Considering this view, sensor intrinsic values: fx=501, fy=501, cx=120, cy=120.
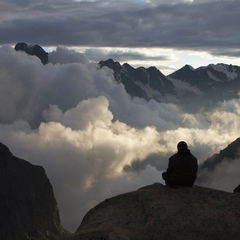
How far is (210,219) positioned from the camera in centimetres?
2739

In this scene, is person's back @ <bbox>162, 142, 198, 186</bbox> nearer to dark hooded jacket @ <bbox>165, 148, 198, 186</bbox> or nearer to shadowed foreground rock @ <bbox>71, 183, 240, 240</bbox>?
dark hooded jacket @ <bbox>165, 148, 198, 186</bbox>

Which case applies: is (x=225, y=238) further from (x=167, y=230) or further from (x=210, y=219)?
(x=167, y=230)

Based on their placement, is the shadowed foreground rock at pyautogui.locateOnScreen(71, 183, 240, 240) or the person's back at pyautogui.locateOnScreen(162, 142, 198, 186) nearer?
the shadowed foreground rock at pyautogui.locateOnScreen(71, 183, 240, 240)

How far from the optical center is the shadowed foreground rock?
26.3 m

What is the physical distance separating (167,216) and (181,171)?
4.84 meters

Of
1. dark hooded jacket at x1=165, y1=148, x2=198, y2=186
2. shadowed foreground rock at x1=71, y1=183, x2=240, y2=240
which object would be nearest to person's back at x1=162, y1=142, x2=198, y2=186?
dark hooded jacket at x1=165, y1=148, x2=198, y2=186

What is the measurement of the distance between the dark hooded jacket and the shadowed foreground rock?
924mm

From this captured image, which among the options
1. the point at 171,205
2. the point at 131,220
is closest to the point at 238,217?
the point at 171,205

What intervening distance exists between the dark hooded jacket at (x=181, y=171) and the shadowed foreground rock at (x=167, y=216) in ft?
3.03

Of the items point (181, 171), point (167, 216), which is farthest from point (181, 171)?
point (167, 216)

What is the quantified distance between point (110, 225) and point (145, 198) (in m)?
3.41

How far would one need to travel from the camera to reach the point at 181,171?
104 ft

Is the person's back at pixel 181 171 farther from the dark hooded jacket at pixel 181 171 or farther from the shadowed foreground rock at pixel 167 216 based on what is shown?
the shadowed foreground rock at pixel 167 216

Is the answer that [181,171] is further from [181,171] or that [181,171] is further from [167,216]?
[167,216]
